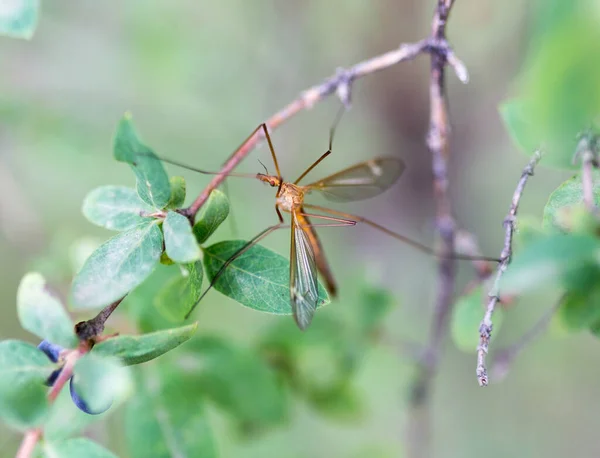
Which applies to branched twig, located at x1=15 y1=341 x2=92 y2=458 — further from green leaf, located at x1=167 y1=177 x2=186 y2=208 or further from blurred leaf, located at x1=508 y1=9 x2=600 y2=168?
blurred leaf, located at x1=508 y1=9 x2=600 y2=168

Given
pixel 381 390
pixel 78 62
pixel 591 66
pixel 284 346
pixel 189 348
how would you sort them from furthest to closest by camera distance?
pixel 78 62 < pixel 381 390 < pixel 284 346 < pixel 189 348 < pixel 591 66

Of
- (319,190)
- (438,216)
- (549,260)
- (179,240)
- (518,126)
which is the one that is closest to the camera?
(549,260)

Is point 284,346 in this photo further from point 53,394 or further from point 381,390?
point 381,390

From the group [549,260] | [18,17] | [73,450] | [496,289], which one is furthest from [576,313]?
[18,17]

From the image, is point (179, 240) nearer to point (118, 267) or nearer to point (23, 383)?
point (118, 267)

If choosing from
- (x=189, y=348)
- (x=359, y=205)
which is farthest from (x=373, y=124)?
(x=189, y=348)

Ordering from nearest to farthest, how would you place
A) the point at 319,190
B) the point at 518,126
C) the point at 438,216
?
1. the point at 518,126
2. the point at 438,216
3. the point at 319,190
